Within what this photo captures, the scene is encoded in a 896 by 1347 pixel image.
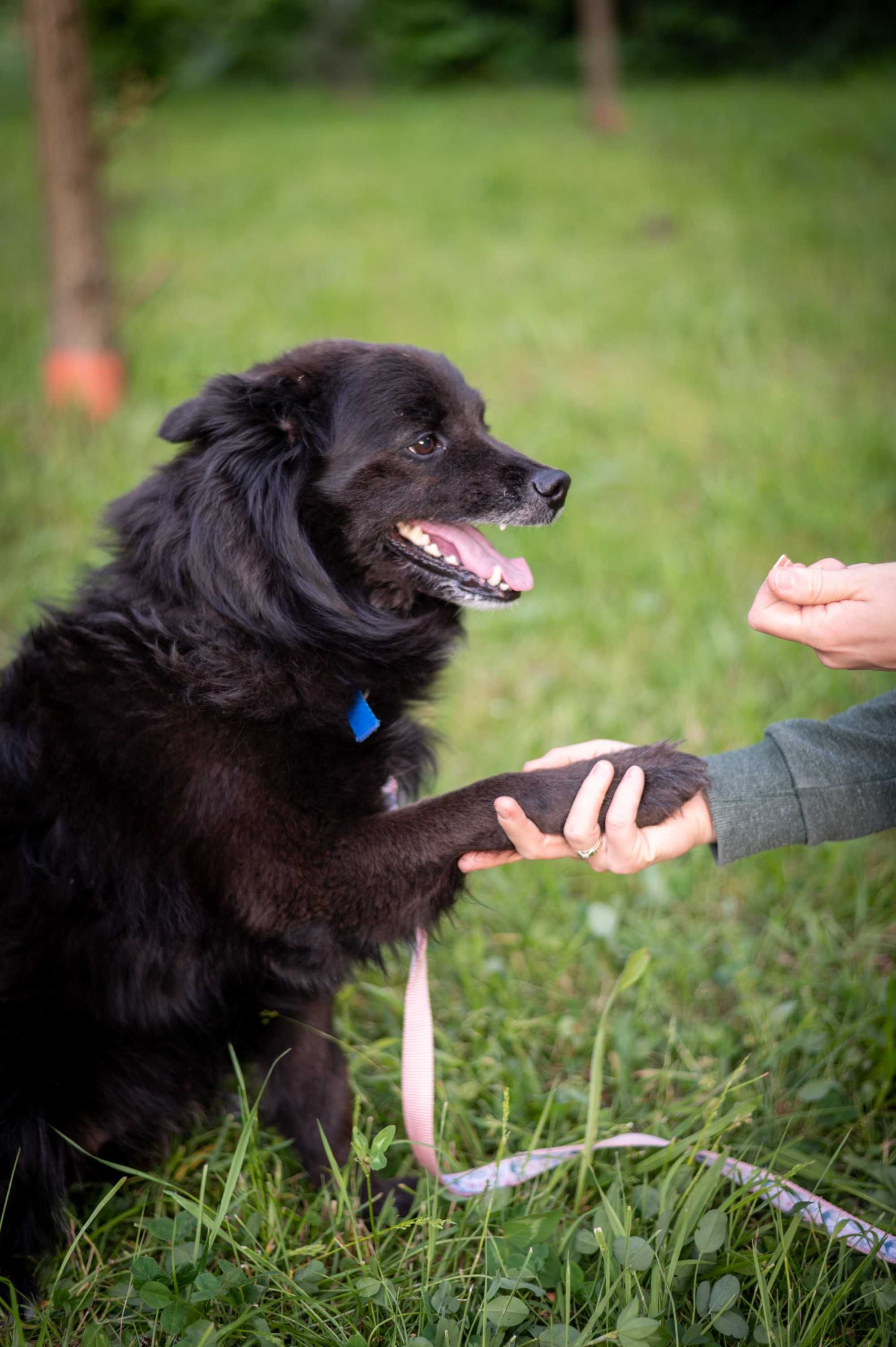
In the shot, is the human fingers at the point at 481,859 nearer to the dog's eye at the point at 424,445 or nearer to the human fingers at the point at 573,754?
the human fingers at the point at 573,754

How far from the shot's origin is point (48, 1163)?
1553 millimetres

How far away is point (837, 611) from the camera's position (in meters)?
1.43

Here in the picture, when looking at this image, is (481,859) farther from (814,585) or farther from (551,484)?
(551,484)

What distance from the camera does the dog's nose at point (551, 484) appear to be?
7.00 ft

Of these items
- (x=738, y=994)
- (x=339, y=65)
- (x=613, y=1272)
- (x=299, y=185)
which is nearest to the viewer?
(x=613, y=1272)

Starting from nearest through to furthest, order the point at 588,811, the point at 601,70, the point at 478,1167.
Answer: the point at 588,811 → the point at 478,1167 → the point at 601,70

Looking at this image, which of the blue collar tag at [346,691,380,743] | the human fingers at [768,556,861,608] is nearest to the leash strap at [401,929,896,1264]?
the blue collar tag at [346,691,380,743]

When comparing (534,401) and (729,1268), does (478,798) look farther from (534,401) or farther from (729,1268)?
(534,401)

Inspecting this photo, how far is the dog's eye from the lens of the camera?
207 centimetres

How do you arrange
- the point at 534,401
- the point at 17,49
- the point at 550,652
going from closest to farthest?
the point at 550,652 < the point at 534,401 < the point at 17,49

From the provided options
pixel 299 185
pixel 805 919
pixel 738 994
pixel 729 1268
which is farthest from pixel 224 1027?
pixel 299 185

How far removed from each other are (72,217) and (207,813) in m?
4.63

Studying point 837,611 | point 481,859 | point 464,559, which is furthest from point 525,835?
point 464,559

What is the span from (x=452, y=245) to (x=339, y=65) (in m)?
16.3
